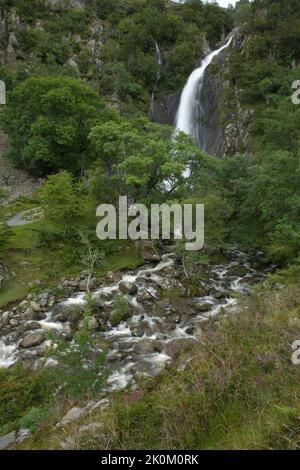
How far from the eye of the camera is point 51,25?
56938mm

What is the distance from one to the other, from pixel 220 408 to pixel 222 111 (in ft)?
112

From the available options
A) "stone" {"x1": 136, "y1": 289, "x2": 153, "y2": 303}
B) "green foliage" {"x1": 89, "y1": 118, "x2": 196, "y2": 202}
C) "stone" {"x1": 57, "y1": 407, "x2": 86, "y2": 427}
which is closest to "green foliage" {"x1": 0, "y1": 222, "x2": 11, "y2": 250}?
"green foliage" {"x1": 89, "y1": 118, "x2": 196, "y2": 202}

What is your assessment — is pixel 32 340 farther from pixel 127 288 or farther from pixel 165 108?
pixel 165 108

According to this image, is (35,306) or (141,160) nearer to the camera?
(35,306)

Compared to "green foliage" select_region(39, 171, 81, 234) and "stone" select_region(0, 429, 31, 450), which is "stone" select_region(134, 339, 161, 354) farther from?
"green foliage" select_region(39, 171, 81, 234)

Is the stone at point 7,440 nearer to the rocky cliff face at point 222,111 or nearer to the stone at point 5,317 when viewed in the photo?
the stone at point 5,317

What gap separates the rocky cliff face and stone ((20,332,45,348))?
85.4 feet

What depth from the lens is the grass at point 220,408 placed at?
409 cm

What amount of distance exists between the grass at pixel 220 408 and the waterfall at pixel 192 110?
1225 inches

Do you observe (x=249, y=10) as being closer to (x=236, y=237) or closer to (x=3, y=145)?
(x=3, y=145)

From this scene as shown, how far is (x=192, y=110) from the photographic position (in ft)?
125

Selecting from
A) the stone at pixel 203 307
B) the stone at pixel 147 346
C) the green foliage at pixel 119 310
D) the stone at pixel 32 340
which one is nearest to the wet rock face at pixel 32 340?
the stone at pixel 32 340

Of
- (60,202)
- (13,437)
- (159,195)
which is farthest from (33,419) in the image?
(159,195)

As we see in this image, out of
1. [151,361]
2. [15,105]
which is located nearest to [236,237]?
[151,361]
